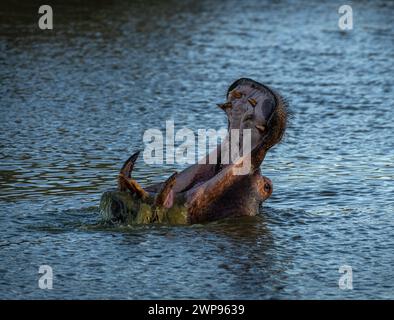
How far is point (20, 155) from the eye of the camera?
10.9 m

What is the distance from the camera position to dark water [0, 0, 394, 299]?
7.49 meters

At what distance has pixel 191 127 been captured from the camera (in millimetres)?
12055

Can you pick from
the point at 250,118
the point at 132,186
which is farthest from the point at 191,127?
the point at 132,186

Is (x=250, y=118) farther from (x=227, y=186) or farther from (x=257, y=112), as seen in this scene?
(x=227, y=186)

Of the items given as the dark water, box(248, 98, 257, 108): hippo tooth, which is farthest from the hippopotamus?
the dark water

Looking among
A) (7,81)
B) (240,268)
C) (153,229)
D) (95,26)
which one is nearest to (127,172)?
(153,229)

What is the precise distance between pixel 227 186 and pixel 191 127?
3.84 meters

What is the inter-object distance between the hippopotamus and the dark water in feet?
0.41

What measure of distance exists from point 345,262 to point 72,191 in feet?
9.18

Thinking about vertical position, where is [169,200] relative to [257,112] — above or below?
below

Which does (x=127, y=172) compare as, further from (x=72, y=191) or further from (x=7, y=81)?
(x=7, y=81)

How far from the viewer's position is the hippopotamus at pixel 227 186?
8211 mm

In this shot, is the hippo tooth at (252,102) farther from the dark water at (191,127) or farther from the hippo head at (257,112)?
the dark water at (191,127)

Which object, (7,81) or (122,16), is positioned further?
(122,16)
